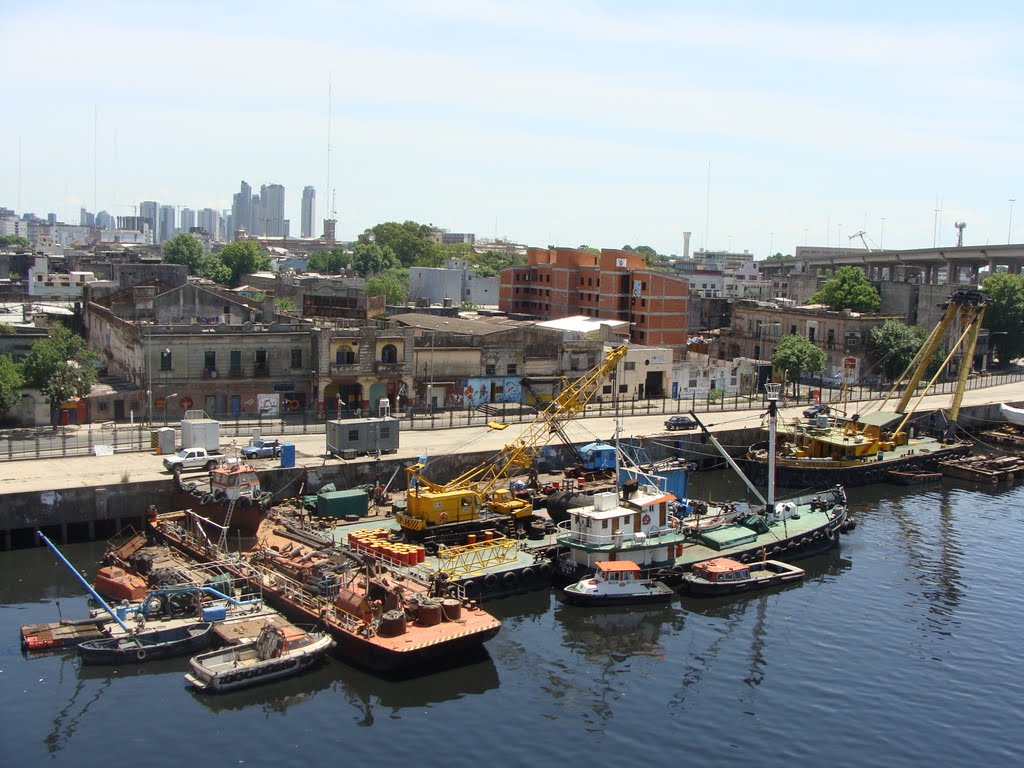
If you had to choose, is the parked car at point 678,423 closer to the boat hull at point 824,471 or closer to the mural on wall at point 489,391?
the boat hull at point 824,471

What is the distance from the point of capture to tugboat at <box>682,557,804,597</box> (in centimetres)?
3712

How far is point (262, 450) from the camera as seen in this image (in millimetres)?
46812

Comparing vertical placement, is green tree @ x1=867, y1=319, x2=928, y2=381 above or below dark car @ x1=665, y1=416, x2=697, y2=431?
above

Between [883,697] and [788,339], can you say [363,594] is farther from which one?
[788,339]

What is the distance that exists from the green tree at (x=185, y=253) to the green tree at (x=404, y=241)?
3047cm

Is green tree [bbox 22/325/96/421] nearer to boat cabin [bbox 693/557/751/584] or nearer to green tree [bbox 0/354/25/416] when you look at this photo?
green tree [bbox 0/354/25/416]

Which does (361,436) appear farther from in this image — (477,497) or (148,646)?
(148,646)

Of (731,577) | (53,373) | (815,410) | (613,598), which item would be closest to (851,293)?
(815,410)

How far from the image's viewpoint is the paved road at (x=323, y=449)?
4144 centimetres

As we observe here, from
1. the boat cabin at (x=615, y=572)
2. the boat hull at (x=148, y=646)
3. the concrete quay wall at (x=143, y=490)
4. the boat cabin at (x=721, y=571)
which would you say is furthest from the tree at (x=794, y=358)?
the boat hull at (x=148, y=646)

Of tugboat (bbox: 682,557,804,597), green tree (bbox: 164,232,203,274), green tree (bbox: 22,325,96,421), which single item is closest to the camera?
tugboat (bbox: 682,557,804,597)

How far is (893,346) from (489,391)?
3835 centimetres

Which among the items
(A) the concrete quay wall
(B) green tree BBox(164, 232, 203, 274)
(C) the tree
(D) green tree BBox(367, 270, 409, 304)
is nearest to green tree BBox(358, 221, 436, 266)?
(B) green tree BBox(164, 232, 203, 274)

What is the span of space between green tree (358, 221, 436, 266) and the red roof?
5227 inches
